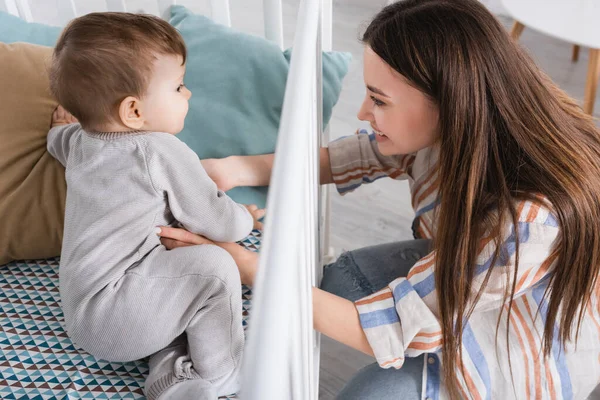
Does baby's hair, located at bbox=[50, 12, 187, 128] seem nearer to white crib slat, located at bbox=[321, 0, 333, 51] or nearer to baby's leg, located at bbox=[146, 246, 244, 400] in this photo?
baby's leg, located at bbox=[146, 246, 244, 400]

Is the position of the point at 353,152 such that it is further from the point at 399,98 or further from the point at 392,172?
the point at 399,98

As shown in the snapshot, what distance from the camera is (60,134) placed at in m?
1.04

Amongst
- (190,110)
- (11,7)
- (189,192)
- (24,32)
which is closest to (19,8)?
(11,7)

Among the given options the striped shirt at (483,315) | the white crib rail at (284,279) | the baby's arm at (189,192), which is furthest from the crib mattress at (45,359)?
the white crib rail at (284,279)

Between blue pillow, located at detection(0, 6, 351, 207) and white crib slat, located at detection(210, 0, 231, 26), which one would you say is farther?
white crib slat, located at detection(210, 0, 231, 26)

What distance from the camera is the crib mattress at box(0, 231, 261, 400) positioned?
861 millimetres

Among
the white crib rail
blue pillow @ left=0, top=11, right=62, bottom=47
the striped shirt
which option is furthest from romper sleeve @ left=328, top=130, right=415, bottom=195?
blue pillow @ left=0, top=11, right=62, bottom=47

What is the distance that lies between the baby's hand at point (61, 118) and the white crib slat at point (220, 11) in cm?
40

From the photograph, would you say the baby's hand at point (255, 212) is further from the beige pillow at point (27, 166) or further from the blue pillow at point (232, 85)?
the beige pillow at point (27, 166)

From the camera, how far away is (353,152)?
3.59 ft

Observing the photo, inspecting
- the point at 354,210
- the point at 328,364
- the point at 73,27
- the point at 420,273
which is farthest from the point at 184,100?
the point at 354,210

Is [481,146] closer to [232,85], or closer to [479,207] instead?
[479,207]

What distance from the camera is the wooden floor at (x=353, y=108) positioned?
4.58 ft

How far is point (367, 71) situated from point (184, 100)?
259 mm
